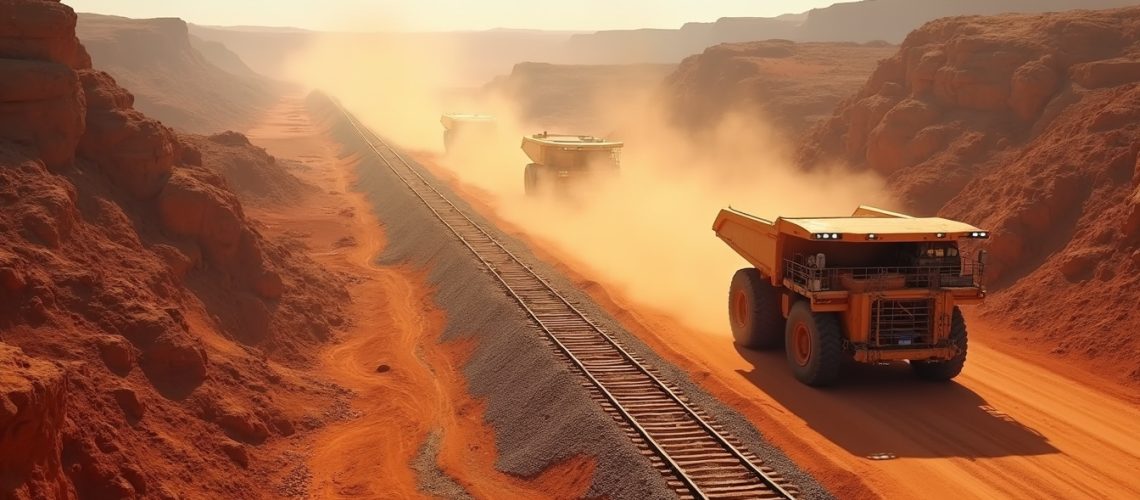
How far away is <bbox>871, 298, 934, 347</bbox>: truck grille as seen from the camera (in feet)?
50.6

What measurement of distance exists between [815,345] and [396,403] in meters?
7.15

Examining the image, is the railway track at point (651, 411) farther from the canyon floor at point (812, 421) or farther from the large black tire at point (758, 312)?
the large black tire at point (758, 312)

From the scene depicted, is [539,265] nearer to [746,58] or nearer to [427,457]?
[427,457]

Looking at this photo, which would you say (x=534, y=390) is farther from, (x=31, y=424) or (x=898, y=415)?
(x=31, y=424)

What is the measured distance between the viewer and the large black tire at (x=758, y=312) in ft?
59.2

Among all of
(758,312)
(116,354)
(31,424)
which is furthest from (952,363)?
(31,424)

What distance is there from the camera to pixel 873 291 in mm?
15344

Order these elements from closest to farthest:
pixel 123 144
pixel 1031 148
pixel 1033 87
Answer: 1. pixel 123 144
2. pixel 1031 148
3. pixel 1033 87

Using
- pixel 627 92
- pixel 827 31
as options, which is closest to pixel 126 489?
pixel 627 92

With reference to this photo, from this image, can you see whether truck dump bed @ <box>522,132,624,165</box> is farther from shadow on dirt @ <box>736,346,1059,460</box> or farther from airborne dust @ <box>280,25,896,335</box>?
shadow on dirt @ <box>736,346,1059,460</box>

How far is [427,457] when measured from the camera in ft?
47.5

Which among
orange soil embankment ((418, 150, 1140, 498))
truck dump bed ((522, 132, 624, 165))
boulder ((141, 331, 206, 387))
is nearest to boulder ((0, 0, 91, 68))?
boulder ((141, 331, 206, 387))

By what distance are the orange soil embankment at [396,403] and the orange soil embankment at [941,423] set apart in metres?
3.41

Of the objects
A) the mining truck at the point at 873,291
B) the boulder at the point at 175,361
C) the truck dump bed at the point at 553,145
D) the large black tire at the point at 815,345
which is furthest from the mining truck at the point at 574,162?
the boulder at the point at 175,361
